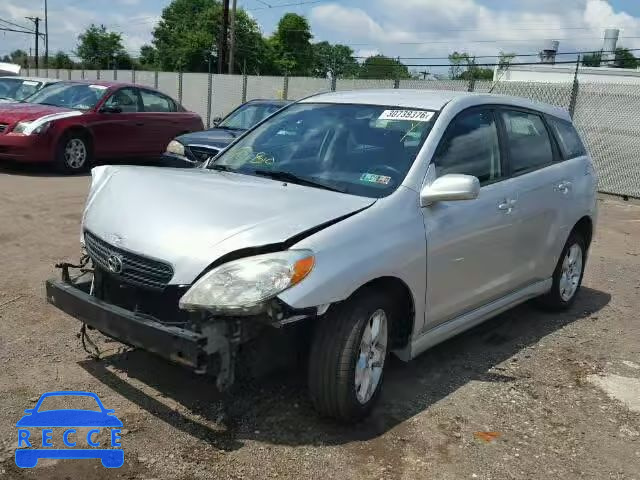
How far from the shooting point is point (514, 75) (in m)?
26.5

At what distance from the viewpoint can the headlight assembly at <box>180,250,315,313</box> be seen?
2.89 metres

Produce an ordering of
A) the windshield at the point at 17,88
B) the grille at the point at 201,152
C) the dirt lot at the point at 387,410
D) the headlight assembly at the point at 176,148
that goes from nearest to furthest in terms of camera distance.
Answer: the dirt lot at the point at 387,410 < the grille at the point at 201,152 < the headlight assembly at the point at 176,148 < the windshield at the point at 17,88

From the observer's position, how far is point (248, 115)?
1120 cm

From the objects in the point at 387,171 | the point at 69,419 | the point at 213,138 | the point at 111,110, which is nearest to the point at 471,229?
the point at 387,171

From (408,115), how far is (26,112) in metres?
8.59

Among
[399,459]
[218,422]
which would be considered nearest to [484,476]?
[399,459]

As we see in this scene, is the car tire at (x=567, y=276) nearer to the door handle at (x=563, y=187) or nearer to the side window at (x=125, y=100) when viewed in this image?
the door handle at (x=563, y=187)

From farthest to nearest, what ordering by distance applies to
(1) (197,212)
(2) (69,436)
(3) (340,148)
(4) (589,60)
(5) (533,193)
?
(4) (589,60) → (5) (533,193) → (3) (340,148) → (1) (197,212) → (2) (69,436)

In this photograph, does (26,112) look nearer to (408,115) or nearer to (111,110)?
(111,110)

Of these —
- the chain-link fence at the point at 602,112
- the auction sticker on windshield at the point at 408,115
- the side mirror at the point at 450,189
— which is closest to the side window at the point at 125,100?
the chain-link fence at the point at 602,112

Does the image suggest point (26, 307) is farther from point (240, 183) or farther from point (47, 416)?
point (240, 183)

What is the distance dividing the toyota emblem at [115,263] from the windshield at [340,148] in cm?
110

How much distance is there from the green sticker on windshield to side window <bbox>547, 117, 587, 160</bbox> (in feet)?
7.68

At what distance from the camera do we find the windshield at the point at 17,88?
1398 centimetres
